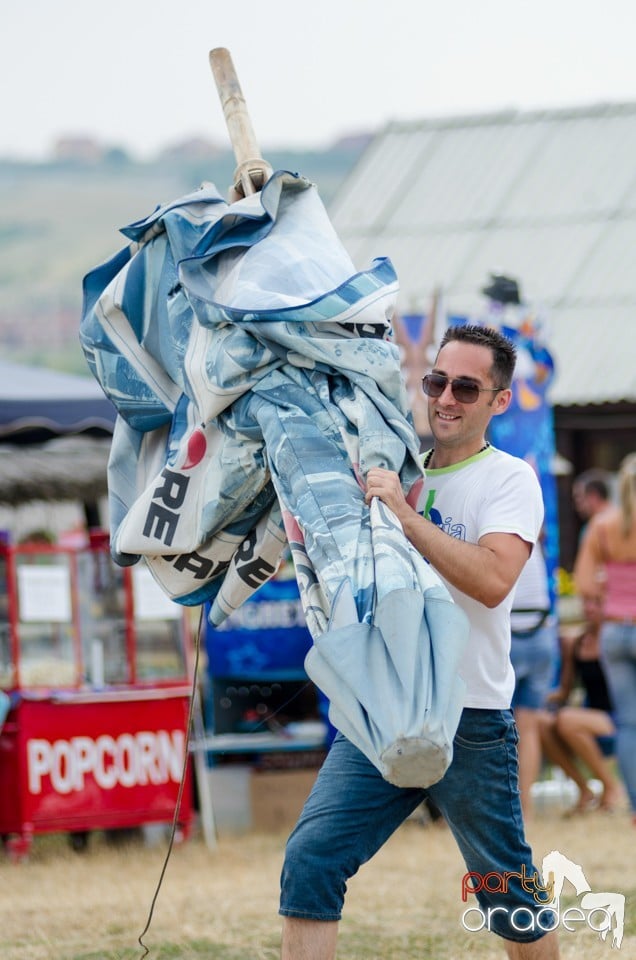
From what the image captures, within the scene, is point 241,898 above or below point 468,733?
below

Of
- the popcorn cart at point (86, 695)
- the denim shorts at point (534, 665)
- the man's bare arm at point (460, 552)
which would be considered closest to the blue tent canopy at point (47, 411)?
the popcorn cart at point (86, 695)

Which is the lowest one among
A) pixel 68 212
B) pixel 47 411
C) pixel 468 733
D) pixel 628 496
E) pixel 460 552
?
pixel 468 733

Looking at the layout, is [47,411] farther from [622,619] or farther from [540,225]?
[540,225]

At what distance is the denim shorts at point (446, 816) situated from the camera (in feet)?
12.1

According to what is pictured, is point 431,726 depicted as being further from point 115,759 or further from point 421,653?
point 115,759

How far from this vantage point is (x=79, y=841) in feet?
27.9

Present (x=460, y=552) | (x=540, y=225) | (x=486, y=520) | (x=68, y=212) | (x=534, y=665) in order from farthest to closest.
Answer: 1. (x=68, y=212)
2. (x=540, y=225)
3. (x=534, y=665)
4. (x=486, y=520)
5. (x=460, y=552)

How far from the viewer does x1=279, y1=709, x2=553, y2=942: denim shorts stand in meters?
3.69

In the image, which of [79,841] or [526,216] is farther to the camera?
[526,216]

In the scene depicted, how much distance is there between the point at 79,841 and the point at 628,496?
140 inches

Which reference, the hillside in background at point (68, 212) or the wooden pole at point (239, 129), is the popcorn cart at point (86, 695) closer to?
the wooden pole at point (239, 129)

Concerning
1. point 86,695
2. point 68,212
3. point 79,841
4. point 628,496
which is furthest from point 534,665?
point 68,212

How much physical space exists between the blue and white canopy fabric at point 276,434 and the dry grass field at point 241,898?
1.95 meters

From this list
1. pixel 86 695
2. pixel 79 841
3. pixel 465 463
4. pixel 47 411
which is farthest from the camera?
pixel 47 411
